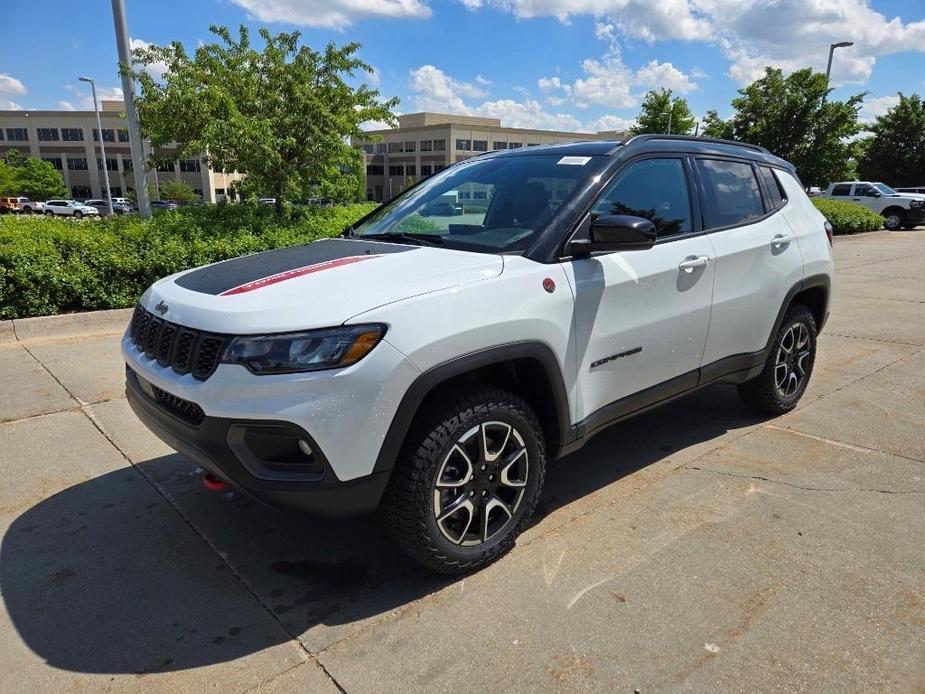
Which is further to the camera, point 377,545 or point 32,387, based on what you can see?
point 32,387

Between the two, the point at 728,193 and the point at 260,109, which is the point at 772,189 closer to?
the point at 728,193

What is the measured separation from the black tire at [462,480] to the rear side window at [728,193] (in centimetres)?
182

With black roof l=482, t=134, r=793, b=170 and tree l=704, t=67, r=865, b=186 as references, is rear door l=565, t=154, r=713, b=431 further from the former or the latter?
tree l=704, t=67, r=865, b=186

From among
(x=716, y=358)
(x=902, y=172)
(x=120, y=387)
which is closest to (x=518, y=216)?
(x=716, y=358)

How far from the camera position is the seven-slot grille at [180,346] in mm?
2324

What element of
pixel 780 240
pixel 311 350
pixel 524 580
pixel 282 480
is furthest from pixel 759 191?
pixel 282 480

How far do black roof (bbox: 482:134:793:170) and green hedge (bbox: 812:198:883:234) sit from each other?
19568 millimetres

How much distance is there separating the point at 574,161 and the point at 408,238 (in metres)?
0.92

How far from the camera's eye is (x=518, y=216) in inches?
122

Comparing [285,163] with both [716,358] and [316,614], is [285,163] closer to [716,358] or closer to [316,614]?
[716,358]

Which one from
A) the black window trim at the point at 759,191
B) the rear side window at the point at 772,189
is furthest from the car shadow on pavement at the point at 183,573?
the rear side window at the point at 772,189

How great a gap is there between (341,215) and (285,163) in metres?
1.38

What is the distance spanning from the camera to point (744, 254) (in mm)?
3781

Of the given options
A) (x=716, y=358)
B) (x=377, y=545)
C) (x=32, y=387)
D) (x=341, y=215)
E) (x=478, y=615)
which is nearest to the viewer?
(x=478, y=615)
